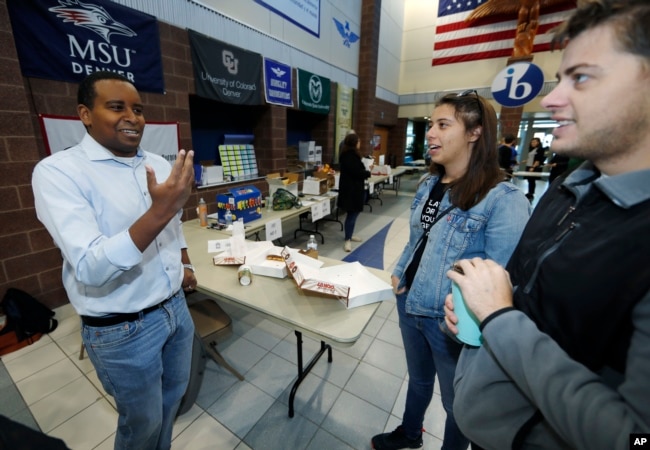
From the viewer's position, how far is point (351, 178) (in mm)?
4000

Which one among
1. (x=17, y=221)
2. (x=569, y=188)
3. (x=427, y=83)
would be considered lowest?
(x=17, y=221)

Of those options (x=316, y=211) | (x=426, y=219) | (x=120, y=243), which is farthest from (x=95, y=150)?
(x=316, y=211)

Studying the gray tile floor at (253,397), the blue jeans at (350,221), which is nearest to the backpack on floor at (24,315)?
the gray tile floor at (253,397)

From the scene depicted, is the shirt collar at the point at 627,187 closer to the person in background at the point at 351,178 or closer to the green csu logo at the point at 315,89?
the person in background at the point at 351,178

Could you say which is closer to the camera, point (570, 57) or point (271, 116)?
point (570, 57)

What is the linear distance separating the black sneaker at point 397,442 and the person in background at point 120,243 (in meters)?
1.08

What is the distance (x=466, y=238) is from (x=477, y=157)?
32 cm

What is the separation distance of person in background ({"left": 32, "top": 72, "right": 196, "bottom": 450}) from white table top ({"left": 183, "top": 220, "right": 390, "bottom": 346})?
38cm

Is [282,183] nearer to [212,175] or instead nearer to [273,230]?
[273,230]

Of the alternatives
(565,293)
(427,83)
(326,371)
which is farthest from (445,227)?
(427,83)

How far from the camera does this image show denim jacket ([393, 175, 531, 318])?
3.28ft

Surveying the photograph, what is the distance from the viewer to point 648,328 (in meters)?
0.41

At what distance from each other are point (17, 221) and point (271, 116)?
3388 mm

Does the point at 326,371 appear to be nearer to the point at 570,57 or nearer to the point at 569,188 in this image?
the point at 569,188
